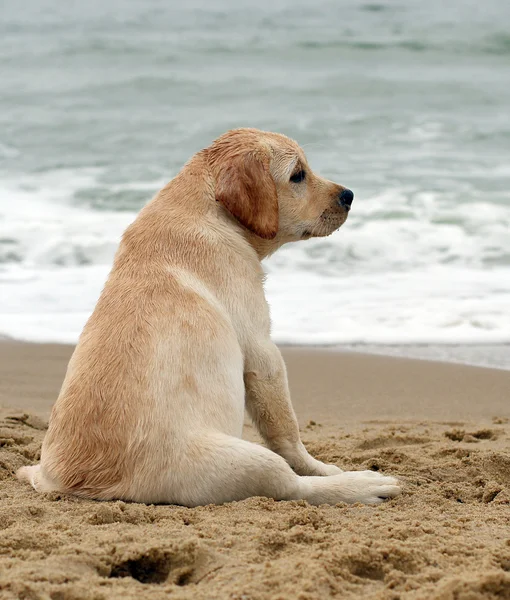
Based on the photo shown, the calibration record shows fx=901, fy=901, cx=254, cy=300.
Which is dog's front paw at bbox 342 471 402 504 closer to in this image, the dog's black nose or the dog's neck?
the dog's neck

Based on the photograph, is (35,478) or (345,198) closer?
(35,478)

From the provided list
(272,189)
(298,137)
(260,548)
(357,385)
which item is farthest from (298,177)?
(298,137)

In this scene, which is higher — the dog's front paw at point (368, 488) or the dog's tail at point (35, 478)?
the dog's front paw at point (368, 488)

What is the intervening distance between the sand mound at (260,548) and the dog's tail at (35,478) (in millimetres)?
44

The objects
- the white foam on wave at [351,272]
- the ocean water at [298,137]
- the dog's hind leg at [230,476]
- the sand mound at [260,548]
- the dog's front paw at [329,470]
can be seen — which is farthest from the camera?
the ocean water at [298,137]

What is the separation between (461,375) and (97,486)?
383 cm

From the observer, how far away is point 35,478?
3.84 meters

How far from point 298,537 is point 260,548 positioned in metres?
0.18

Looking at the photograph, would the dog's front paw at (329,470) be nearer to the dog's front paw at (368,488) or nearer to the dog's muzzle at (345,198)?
the dog's front paw at (368,488)

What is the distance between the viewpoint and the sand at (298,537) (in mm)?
2645

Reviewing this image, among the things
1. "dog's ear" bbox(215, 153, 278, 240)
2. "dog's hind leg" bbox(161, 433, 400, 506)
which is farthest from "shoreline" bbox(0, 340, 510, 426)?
"dog's hind leg" bbox(161, 433, 400, 506)

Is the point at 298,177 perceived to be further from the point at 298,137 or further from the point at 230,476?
the point at 298,137

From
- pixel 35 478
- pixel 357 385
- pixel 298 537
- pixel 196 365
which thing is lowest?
pixel 357 385

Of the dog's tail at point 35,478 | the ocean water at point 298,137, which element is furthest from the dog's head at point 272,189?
the ocean water at point 298,137
